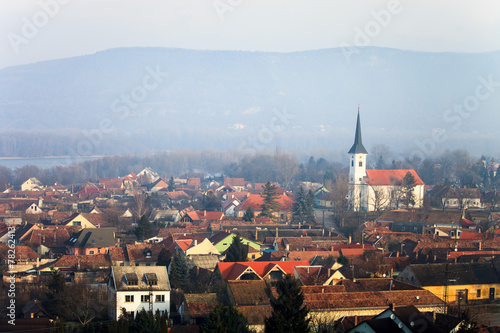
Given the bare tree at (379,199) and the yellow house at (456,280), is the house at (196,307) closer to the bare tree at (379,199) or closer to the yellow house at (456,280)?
the yellow house at (456,280)

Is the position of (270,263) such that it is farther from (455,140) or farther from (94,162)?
(455,140)

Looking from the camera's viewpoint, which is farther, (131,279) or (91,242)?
(91,242)

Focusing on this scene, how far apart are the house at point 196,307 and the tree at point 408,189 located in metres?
35.6

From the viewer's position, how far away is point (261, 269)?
28.4 meters

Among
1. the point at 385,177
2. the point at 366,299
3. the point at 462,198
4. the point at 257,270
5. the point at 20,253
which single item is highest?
the point at 385,177

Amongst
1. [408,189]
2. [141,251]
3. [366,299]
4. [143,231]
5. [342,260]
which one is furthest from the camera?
[408,189]

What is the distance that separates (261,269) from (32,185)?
70.7 meters

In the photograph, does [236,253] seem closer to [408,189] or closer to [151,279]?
[151,279]

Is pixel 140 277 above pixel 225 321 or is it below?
above

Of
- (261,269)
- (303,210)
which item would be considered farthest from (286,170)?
(261,269)

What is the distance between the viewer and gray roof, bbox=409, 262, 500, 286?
26.7 meters

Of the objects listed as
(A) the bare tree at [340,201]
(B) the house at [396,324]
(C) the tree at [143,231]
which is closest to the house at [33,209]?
(C) the tree at [143,231]

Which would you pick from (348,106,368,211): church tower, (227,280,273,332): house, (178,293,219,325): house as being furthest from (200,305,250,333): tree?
(348,106,368,211): church tower

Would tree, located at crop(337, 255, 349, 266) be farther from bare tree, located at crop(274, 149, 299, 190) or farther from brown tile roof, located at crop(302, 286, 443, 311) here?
bare tree, located at crop(274, 149, 299, 190)
